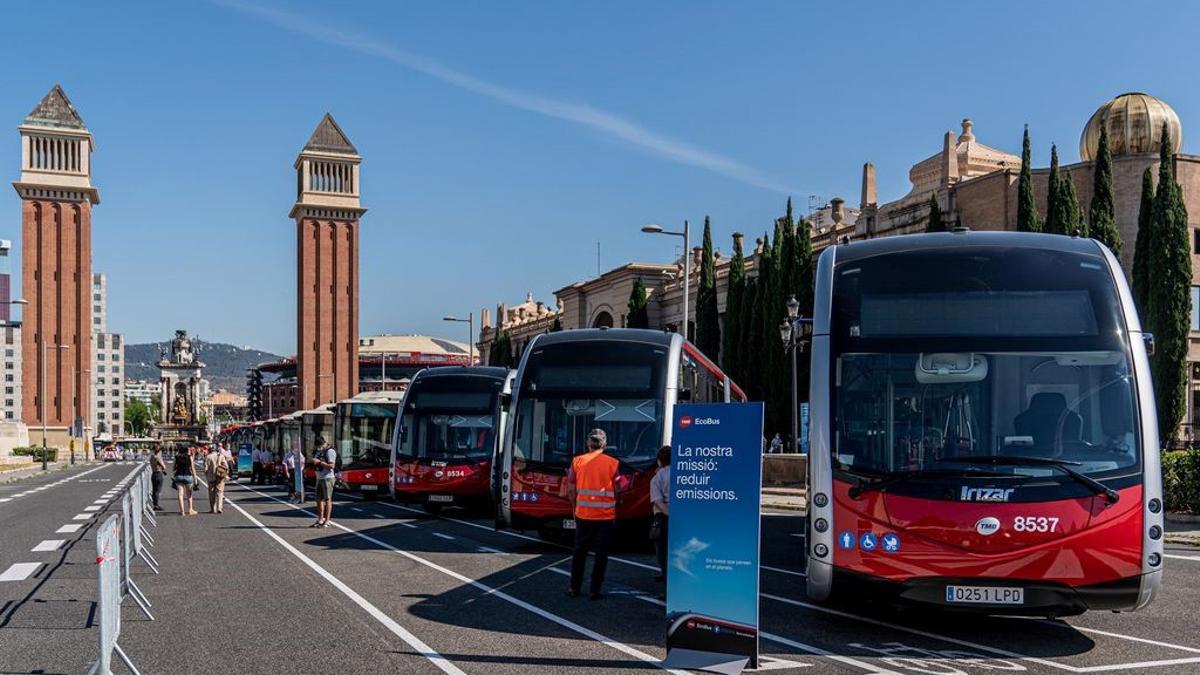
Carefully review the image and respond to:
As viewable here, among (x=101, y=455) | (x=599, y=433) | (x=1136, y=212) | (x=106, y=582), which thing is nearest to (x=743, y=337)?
(x=1136, y=212)

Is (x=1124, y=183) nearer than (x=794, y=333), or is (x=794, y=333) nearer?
(x=794, y=333)

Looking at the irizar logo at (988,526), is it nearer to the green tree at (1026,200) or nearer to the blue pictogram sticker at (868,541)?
the blue pictogram sticker at (868,541)

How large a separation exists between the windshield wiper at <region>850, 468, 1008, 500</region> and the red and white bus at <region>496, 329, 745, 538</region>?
689cm

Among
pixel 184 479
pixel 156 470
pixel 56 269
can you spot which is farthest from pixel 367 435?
pixel 56 269

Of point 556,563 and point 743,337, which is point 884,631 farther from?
point 743,337

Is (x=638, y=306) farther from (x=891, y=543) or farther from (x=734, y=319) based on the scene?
(x=891, y=543)

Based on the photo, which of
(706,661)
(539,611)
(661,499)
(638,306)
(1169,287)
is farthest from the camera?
(638,306)

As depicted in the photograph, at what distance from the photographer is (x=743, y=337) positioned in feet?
181

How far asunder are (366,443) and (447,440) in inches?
326

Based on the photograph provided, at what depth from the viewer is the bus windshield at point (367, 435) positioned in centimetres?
3294

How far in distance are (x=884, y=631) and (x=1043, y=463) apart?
213 cm

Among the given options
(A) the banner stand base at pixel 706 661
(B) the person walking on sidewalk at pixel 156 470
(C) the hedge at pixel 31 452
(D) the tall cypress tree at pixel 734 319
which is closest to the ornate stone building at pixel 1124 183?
(D) the tall cypress tree at pixel 734 319

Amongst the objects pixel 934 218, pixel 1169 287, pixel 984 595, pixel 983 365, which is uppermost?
pixel 934 218

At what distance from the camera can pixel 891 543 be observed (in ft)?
30.8
